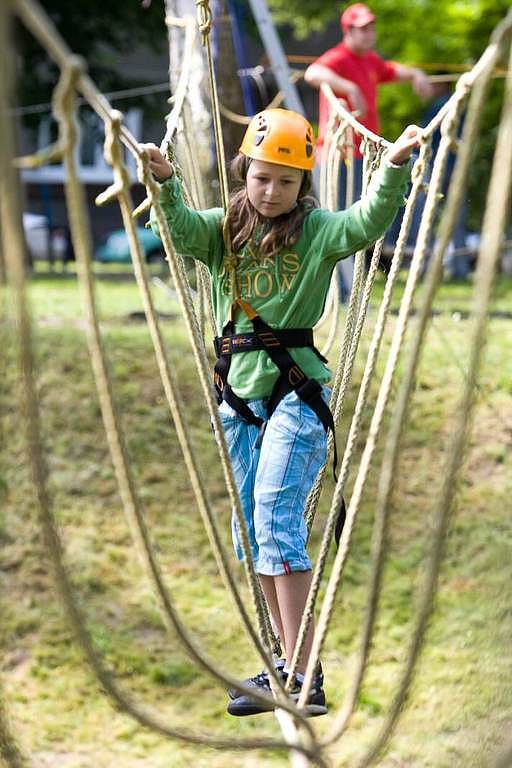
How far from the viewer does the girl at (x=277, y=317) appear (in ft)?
8.54

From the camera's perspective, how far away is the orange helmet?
2.59 metres

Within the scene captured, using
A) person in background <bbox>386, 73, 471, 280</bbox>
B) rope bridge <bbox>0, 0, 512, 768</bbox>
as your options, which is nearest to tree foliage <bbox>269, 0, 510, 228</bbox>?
person in background <bbox>386, 73, 471, 280</bbox>

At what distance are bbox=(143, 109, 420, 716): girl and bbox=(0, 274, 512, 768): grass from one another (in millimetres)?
1905

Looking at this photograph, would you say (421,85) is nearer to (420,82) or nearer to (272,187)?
(420,82)

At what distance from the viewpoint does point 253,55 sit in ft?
53.1

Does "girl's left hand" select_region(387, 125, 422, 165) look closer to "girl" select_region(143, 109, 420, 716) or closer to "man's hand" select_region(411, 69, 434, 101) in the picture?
"girl" select_region(143, 109, 420, 716)

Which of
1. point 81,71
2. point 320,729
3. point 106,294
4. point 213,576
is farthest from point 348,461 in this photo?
point 106,294

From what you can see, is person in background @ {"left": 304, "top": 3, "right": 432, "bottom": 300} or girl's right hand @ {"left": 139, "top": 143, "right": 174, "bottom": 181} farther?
person in background @ {"left": 304, "top": 3, "right": 432, "bottom": 300}

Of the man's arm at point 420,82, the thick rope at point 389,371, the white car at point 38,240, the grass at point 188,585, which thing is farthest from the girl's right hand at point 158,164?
the white car at point 38,240

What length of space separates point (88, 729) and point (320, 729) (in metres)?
0.86

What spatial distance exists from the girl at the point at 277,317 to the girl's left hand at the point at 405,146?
0.22 ft

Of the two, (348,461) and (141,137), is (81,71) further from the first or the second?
(141,137)

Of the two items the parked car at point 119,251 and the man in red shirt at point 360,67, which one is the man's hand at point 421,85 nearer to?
the man in red shirt at point 360,67

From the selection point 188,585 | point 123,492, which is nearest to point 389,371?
point 123,492
